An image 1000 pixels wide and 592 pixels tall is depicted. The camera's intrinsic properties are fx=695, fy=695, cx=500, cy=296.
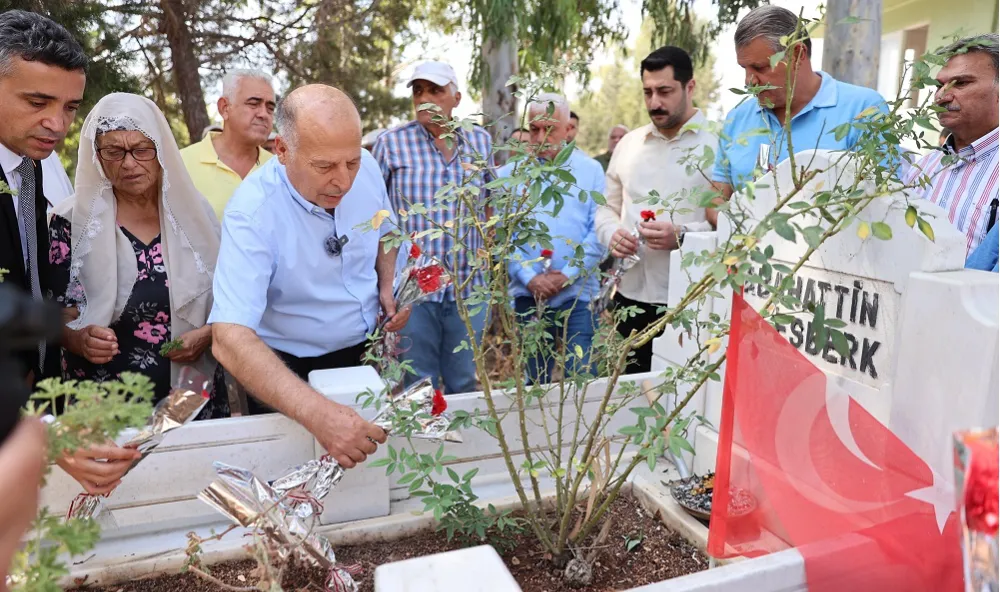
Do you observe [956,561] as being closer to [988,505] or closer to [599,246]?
[988,505]

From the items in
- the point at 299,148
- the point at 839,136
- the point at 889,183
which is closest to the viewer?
the point at 839,136

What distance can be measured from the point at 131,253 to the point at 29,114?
0.52m

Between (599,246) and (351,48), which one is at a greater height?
(351,48)

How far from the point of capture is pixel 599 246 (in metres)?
3.74

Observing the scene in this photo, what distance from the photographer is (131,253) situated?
234cm

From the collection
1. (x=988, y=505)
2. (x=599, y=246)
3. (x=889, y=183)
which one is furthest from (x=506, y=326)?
(x=599, y=246)

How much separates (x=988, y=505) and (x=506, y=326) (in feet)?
3.75

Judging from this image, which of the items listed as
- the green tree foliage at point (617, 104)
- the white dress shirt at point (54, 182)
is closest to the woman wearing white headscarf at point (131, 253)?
the white dress shirt at point (54, 182)

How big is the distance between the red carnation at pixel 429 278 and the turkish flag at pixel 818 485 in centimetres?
102

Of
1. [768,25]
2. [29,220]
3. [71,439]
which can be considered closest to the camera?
[71,439]

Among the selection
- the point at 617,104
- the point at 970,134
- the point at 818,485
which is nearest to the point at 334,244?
the point at 818,485

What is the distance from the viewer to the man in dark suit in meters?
1.94

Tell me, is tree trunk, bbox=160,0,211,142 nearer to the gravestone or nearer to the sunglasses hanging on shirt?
the sunglasses hanging on shirt

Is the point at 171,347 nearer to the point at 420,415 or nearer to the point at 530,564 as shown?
the point at 420,415
